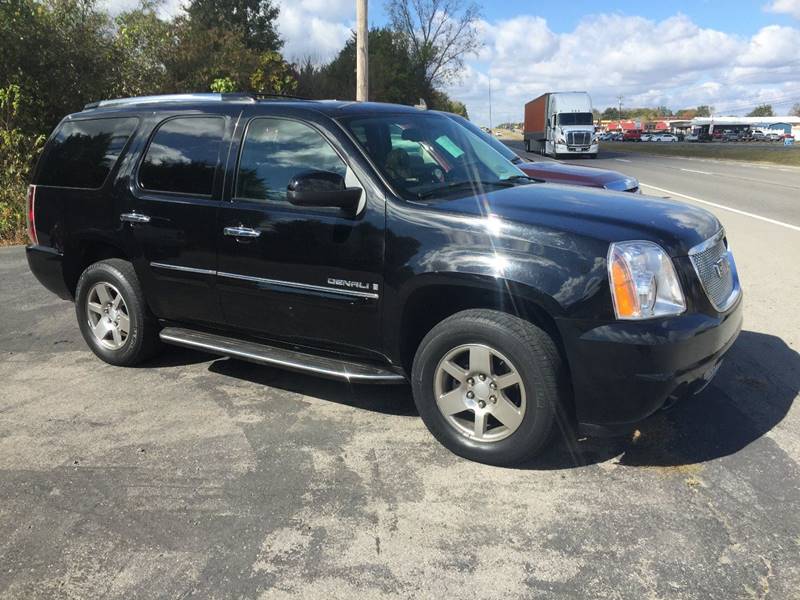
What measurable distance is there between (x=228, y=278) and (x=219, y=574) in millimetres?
2007

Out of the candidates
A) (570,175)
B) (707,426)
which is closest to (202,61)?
(570,175)

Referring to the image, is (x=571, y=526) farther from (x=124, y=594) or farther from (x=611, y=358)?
(x=124, y=594)

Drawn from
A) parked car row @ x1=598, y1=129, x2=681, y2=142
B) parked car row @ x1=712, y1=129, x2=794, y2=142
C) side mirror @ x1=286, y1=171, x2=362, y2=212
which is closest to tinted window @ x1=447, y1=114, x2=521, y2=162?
side mirror @ x1=286, y1=171, x2=362, y2=212

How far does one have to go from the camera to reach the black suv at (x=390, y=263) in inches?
124

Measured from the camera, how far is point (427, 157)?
13.6 ft

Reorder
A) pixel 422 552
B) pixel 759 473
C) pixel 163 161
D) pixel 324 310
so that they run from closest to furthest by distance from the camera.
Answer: pixel 422 552 → pixel 759 473 → pixel 324 310 → pixel 163 161

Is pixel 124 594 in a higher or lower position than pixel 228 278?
lower

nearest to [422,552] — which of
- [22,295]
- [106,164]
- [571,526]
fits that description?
[571,526]

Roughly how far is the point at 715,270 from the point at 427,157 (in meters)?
1.79

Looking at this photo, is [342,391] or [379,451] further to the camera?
[342,391]

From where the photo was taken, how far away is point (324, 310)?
3842mm

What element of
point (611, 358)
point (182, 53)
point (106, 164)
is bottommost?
point (611, 358)

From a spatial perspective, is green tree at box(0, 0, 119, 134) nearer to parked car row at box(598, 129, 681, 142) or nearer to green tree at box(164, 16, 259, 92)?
green tree at box(164, 16, 259, 92)

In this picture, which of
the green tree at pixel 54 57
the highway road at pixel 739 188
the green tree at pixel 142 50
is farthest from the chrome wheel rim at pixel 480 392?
the green tree at pixel 142 50
